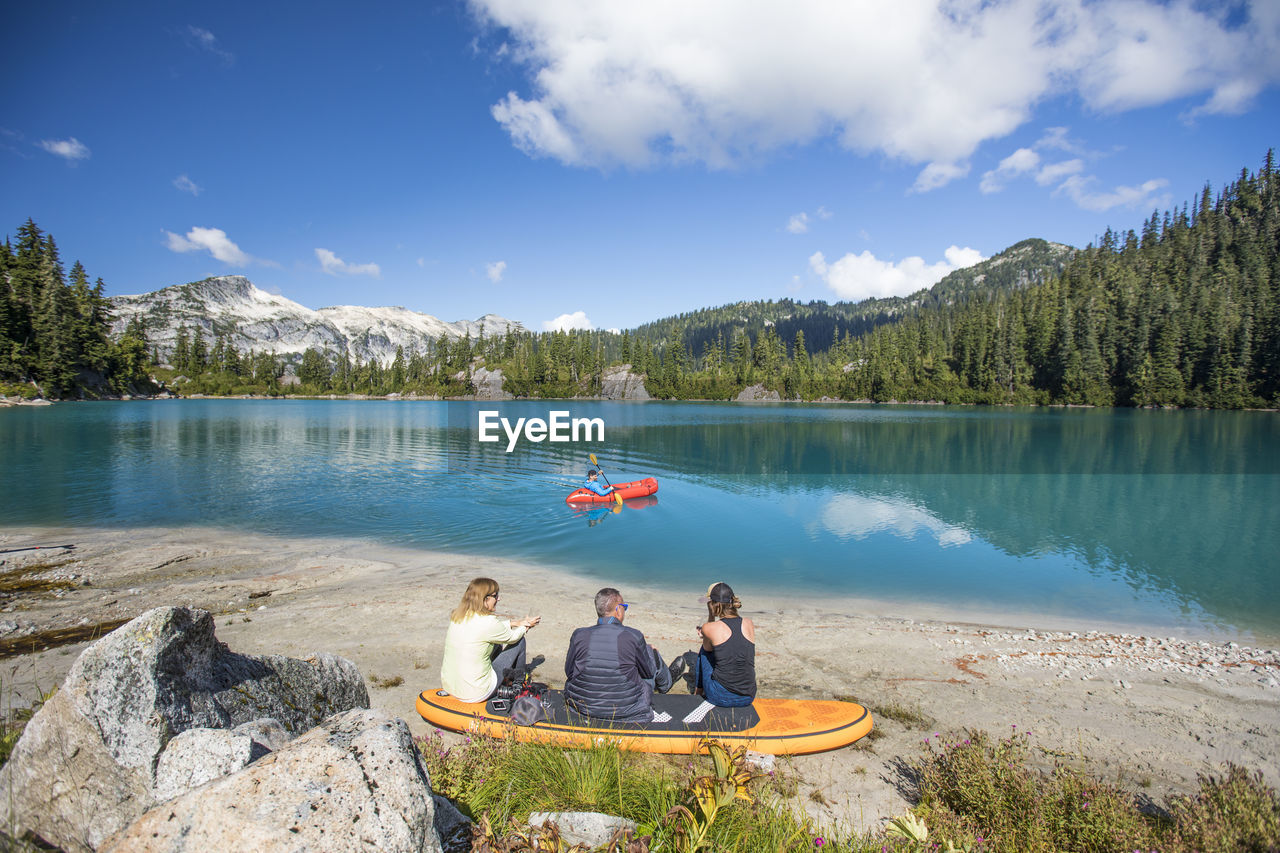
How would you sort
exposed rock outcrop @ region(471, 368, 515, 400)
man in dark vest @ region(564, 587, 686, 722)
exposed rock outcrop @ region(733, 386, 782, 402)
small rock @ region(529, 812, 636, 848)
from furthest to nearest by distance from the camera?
exposed rock outcrop @ region(471, 368, 515, 400), exposed rock outcrop @ region(733, 386, 782, 402), man in dark vest @ region(564, 587, 686, 722), small rock @ region(529, 812, 636, 848)

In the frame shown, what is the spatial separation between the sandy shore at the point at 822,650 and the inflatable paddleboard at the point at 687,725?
0.85ft

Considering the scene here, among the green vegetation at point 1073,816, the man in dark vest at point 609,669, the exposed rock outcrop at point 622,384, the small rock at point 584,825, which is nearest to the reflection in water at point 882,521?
the man in dark vest at point 609,669

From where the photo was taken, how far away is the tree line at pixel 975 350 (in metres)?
98.6

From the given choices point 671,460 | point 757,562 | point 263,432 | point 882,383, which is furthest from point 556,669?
point 882,383

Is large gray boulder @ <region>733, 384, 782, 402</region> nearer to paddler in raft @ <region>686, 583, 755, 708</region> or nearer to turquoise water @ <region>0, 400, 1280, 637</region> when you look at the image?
turquoise water @ <region>0, 400, 1280, 637</region>

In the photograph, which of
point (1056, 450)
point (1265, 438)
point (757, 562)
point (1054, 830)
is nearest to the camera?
point (1054, 830)

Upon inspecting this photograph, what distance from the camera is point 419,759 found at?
313 cm

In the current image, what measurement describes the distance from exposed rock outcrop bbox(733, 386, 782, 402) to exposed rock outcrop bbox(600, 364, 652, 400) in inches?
1049

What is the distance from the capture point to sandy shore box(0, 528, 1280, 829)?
23.9 feet

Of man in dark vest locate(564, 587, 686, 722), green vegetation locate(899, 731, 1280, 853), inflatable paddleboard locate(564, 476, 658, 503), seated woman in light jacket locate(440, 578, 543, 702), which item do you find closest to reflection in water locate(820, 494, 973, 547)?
inflatable paddleboard locate(564, 476, 658, 503)

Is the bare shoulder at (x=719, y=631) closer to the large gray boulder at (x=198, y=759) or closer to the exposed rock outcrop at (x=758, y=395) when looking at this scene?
the large gray boulder at (x=198, y=759)

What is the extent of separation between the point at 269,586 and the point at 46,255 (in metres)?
131

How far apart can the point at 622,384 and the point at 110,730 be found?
162 meters

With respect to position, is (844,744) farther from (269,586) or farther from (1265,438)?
(1265,438)
